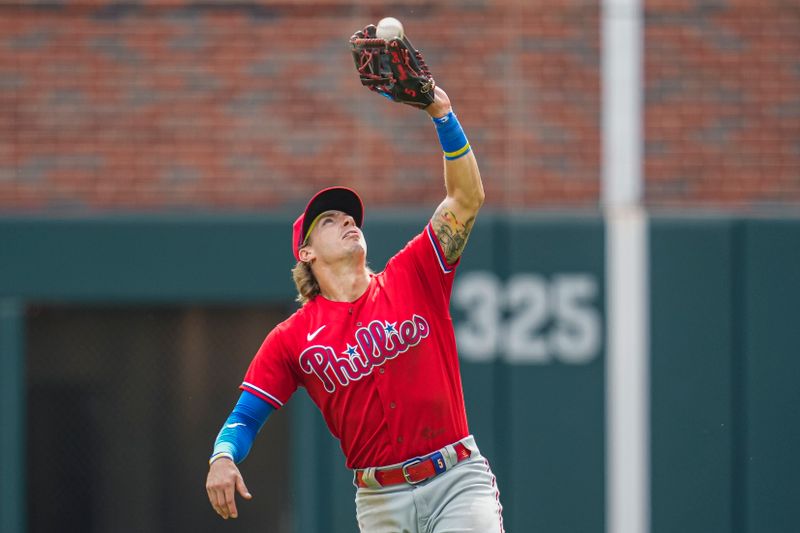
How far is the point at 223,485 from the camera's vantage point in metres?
3.56

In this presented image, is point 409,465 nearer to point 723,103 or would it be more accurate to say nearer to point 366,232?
point 366,232

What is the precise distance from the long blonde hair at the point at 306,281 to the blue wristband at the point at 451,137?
Answer: 29.1 inches

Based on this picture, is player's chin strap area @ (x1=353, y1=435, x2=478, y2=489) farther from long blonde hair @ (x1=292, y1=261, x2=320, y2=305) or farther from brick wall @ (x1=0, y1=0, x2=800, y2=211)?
brick wall @ (x1=0, y1=0, x2=800, y2=211)

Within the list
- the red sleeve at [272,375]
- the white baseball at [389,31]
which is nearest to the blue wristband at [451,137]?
the white baseball at [389,31]

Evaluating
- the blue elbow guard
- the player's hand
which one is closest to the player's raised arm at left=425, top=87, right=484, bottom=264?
the blue elbow guard

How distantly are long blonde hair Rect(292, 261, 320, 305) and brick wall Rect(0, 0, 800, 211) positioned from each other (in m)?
2.54

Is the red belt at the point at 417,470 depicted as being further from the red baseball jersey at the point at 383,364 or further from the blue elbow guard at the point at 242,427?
the blue elbow guard at the point at 242,427

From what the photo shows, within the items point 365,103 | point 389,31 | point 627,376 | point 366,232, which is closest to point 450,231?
point 389,31

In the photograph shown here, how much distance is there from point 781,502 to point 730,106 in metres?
2.42

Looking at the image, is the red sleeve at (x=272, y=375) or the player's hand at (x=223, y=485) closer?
the player's hand at (x=223, y=485)

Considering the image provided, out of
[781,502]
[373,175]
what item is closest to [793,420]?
[781,502]

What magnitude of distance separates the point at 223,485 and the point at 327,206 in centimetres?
112

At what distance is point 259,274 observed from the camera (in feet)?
20.6

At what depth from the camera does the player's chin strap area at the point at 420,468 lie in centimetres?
376
